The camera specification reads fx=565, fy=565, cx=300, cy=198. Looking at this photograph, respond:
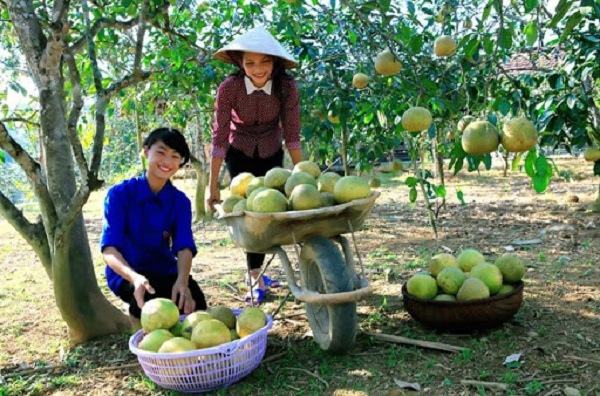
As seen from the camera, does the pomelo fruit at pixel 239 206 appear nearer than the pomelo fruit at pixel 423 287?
Yes

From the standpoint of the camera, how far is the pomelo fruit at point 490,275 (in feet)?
10.4

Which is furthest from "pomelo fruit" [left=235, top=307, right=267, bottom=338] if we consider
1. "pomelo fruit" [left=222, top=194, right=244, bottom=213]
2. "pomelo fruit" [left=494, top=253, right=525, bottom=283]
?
"pomelo fruit" [left=494, top=253, right=525, bottom=283]

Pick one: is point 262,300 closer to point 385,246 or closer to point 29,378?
point 29,378

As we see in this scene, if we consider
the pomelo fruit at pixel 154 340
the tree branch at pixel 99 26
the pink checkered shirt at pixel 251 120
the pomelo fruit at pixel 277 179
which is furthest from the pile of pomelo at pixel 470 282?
the tree branch at pixel 99 26

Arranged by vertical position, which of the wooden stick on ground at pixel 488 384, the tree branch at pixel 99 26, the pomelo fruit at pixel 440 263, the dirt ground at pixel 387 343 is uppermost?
Answer: the tree branch at pixel 99 26

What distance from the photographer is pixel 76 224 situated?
3525 millimetres

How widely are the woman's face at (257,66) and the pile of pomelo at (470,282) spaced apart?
158 cm

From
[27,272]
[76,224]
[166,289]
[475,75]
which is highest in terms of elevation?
[475,75]

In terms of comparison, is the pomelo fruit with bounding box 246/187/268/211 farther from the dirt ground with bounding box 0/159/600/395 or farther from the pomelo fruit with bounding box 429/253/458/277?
the pomelo fruit with bounding box 429/253/458/277

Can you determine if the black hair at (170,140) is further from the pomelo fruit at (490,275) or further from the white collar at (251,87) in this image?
the pomelo fruit at (490,275)

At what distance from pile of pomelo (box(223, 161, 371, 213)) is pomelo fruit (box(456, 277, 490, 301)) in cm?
80

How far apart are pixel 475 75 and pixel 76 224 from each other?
286 centimetres

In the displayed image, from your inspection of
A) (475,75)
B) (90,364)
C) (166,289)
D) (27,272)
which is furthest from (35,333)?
(475,75)

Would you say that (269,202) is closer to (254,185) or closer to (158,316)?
(254,185)
